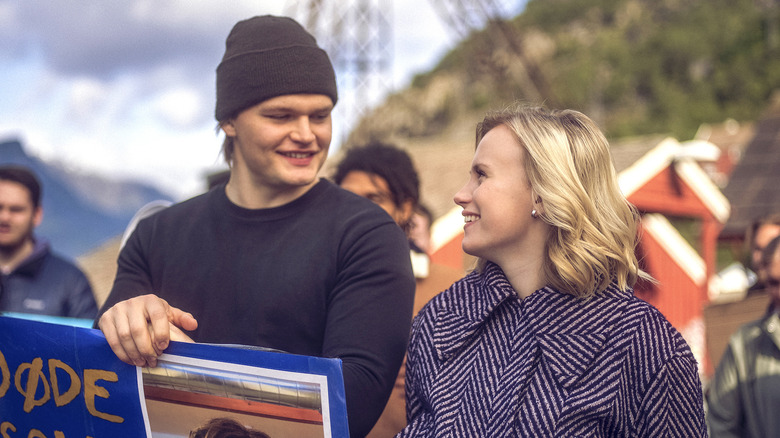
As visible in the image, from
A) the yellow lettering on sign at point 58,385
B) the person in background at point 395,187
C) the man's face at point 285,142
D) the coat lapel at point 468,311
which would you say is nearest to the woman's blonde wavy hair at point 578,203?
the coat lapel at point 468,311

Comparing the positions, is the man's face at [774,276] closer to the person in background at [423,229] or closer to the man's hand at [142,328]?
the person in background at [423,229]

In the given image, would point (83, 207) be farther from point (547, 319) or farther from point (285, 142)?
point (547, 319)

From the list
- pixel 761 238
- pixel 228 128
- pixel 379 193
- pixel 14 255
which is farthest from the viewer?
pixel 761 238

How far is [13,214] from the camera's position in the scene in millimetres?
3904

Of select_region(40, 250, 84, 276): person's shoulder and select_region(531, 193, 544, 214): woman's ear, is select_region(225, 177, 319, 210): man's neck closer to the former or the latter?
select_region(531, 193, 544, 214): woman's ear

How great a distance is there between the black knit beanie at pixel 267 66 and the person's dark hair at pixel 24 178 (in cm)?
243

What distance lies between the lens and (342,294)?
165cm

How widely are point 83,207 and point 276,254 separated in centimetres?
475

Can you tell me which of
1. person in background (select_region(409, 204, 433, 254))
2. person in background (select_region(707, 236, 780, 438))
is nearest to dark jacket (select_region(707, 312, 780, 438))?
person in background (select_region(707, 236, 780, 438))

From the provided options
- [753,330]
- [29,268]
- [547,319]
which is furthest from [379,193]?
[29,268]

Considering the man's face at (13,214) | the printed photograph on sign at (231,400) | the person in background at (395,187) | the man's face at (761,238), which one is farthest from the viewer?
the man's face at (761,238)

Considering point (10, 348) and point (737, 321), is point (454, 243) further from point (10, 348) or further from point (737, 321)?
point (10, 348)

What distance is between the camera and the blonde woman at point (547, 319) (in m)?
1.53

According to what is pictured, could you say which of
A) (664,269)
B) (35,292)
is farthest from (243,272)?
(664,269)
